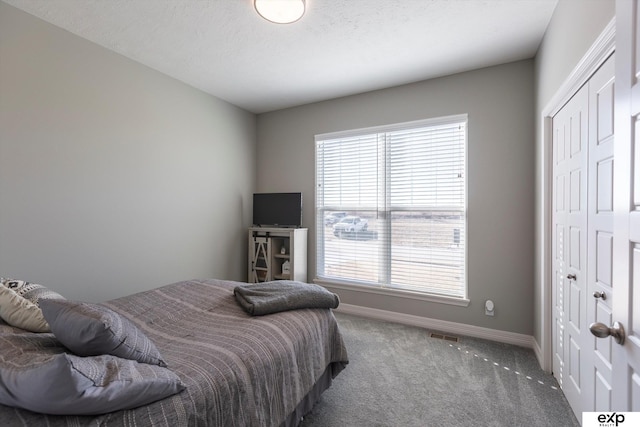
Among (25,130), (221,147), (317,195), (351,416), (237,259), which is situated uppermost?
(221,147)

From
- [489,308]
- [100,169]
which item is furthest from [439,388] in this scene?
[100,169]

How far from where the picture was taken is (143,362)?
45.7 inches

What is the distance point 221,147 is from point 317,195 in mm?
1482

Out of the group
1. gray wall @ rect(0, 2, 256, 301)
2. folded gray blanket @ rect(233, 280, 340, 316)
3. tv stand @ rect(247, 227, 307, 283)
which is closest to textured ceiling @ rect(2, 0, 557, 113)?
gray wall @ rect(0, 2, 256, 301)

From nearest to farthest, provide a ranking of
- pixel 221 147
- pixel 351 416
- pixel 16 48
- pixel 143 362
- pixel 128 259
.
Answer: pixel 143 362 < pixel 351 416 < pixel 16 48 < pixel 128 259 < pixel 221 147

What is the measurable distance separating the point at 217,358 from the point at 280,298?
2.21 ft

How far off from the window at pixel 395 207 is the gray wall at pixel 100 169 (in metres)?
1.55

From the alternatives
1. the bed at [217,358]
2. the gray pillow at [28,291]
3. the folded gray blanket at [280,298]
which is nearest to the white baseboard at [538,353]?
the bed at [217,358]

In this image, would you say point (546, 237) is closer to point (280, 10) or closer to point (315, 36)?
point (315, 36)

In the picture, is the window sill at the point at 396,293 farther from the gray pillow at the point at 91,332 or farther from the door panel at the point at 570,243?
the gray pillow at the point at 91,332

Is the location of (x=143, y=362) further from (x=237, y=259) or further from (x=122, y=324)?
(x=237, y=259)

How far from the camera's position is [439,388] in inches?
85.4

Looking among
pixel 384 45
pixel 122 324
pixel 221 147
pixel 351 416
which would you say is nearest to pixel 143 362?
pixel 122 324

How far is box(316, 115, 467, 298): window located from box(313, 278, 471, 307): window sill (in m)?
0.04
